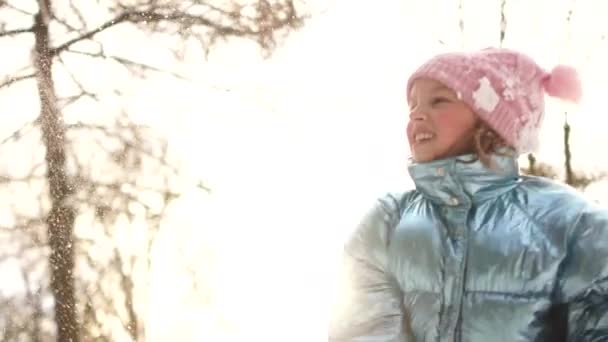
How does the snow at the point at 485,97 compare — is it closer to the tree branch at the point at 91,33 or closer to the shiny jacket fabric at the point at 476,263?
the shiny jacket fabric at the point at 476,263

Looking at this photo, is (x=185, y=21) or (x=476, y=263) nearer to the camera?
→ (x=476, y=263)

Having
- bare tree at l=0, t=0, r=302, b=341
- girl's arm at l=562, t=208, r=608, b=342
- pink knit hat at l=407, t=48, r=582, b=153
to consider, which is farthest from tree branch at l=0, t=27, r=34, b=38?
girl's arm at l=562, t=208, r=608, b=342

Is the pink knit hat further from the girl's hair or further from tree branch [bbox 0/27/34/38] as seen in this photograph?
tree branch [bbox 0/27/34/38]

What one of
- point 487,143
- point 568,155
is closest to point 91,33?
point 487,143

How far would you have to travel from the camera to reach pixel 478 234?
157 centimetres

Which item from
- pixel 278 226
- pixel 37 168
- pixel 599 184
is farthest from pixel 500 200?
pixel 599 184

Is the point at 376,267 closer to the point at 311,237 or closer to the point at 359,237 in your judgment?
the point at 359,237

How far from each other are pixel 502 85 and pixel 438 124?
24 centimetres

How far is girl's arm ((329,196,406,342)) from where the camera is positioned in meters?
1.66

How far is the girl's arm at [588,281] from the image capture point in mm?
1421

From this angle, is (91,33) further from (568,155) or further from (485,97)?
(568,155)

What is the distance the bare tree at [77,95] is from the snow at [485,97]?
379 centimetres

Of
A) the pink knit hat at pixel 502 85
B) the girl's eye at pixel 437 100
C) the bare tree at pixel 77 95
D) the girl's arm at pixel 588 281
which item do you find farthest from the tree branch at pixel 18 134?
the girl's arm at pixel 588 281

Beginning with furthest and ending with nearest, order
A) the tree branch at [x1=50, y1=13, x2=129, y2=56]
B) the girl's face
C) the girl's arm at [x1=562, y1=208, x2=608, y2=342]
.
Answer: the tree branch at [x1=50, y1=13, x2=129, y2=56] < the girl's face < the girl's arm at [x1=562, y1=208, x2=608, y2=342]
